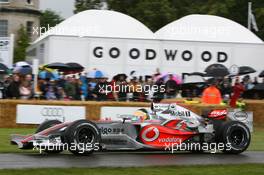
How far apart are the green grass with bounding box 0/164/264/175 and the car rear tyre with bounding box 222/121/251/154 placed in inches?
62.1

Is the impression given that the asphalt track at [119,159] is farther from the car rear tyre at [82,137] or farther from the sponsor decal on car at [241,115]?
the sponsor decal on car at [241,115]

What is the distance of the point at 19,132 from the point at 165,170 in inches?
300

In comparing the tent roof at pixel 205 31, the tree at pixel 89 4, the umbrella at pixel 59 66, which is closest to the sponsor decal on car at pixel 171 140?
the umbrella at pixel 59 66

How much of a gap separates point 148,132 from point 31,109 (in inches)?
285

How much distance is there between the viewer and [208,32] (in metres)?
28.8

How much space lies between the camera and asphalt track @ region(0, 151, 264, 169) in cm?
996

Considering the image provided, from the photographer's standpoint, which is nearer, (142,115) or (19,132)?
(142,115)

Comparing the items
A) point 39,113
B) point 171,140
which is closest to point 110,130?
point 171,140

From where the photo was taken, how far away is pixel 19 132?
54.2 ft

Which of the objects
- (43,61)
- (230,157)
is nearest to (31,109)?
(230,157)

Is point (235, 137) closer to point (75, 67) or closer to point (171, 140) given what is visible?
point (171, 140)

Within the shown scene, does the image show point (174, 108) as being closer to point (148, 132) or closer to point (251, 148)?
point (148, 132)

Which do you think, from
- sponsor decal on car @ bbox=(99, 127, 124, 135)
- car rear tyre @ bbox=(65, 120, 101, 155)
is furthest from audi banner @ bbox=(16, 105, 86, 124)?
car rear tyre @ bbox=(65, 120, 101, 155)

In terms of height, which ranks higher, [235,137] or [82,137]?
[82,137]
